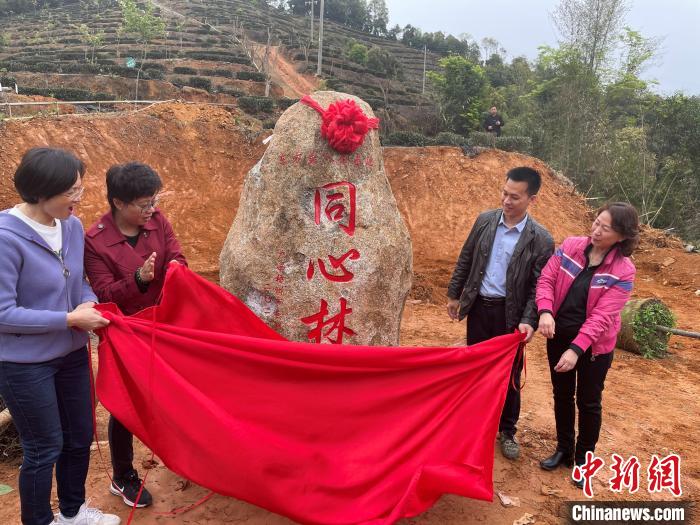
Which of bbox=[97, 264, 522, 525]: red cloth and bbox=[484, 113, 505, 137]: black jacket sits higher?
bbox=[484, 113, 505, 137]: black jacket

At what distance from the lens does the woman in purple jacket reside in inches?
81.3

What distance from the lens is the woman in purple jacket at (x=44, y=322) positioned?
6.77 ft

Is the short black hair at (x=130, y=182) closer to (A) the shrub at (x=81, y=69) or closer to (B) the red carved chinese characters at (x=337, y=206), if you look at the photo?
(B) the red carved chinese characters at (x=337, y=206)

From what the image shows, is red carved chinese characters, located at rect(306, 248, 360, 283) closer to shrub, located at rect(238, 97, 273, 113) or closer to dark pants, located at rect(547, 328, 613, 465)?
dark pants, located at rect(547, 328, 613, 465)

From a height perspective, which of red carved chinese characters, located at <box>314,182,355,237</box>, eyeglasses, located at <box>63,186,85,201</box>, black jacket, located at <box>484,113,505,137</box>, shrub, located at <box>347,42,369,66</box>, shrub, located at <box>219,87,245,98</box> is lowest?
red carved chinese characters, located at <box>314,182,355,237</box>

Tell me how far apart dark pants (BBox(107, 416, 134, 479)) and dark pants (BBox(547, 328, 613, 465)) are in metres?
2.50

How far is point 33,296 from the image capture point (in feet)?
7.02

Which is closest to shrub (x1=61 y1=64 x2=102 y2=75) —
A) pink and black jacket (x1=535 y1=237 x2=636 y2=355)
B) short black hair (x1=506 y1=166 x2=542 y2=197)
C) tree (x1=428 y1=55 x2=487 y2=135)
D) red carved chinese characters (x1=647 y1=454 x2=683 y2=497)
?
tree (x1=428 y1=55 x2=487 y2=135)

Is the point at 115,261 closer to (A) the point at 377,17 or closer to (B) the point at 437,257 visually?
(B) the point at 437,257

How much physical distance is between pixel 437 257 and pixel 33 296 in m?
9.49

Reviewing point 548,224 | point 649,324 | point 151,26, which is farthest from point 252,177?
point 151,26

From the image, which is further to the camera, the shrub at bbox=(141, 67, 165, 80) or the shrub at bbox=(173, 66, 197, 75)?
the shrub at bbox=(173, 66, 197, 75)

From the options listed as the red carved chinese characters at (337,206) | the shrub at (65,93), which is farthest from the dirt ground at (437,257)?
the shrub at (65,93)

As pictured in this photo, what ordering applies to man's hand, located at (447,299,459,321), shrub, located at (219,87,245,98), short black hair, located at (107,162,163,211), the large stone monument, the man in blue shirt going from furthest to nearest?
shrub, located at (219,87,245,98), man's hand, located at (447,299,459,321), the large stone monument, the man in blue shirt, short black hair, located at (107,162,163,211)
